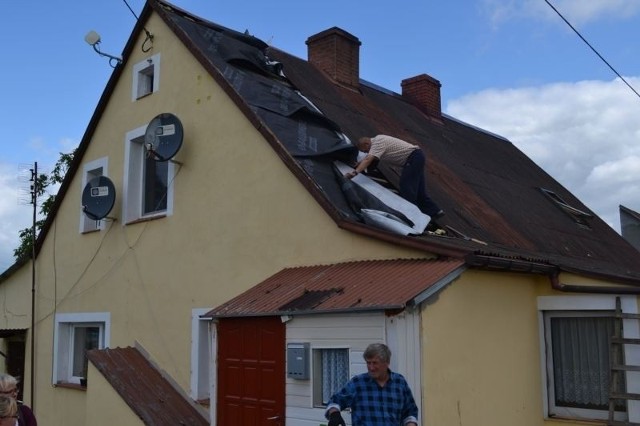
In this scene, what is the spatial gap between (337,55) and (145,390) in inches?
321

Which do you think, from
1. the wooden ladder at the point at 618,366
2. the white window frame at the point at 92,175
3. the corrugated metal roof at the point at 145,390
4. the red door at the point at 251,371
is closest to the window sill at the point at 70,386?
the corrugated metal roof at the point at 145,390

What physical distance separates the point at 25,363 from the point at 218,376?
7.12 metres

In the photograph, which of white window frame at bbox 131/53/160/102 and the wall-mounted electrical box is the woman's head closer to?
the wall-mounted electrical box

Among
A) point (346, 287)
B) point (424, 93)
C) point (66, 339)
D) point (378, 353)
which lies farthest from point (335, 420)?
point (424, 93)

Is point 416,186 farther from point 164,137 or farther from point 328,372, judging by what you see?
point 164,137

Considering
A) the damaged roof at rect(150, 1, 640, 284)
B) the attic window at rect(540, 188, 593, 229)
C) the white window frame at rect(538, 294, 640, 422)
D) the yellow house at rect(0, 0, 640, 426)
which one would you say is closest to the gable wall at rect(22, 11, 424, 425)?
the yellow house at rect(0, 0, 640, 426)

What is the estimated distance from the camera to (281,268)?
Answer: 327 inches

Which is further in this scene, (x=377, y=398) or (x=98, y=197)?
(x=98, y=197)

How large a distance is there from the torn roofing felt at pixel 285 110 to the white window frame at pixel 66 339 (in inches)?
184

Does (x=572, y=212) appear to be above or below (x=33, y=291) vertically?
above

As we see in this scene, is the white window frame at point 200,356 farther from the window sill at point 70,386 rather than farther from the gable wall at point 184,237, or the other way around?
the window sill at point 70,386

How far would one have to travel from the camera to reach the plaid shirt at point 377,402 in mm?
4828

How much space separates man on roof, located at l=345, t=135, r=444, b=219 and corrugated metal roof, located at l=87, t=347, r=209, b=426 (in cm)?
373

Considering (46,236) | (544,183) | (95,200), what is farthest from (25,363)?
(544,183)
